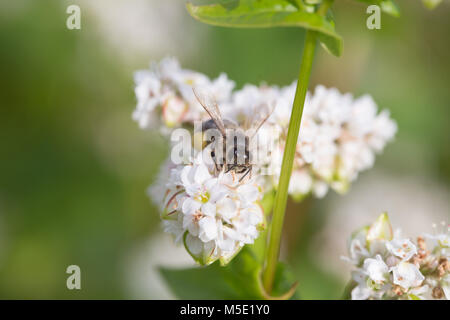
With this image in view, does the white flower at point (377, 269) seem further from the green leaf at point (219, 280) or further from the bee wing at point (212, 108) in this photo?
the bee wing at point (212, 108)

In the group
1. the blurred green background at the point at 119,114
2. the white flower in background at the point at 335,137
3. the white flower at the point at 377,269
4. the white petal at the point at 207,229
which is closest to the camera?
the white petal at the point at 207,229

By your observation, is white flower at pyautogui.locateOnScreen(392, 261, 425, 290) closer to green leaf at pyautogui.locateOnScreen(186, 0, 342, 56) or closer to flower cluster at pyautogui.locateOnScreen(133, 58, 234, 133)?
green leaf at pyautogui.locateOnScreen(186, 0, 342, 56)

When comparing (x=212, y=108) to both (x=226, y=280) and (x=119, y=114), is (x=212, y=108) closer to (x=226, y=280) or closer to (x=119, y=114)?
(x=226, y=280)

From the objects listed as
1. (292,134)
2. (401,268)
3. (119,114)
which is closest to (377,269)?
(401,268)

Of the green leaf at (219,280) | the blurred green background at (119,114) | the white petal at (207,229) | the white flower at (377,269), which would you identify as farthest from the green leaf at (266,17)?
the blurred green background at (119,114)

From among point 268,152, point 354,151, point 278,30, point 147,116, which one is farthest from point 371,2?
point 278,30

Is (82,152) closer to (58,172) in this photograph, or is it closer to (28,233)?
(58,172)
